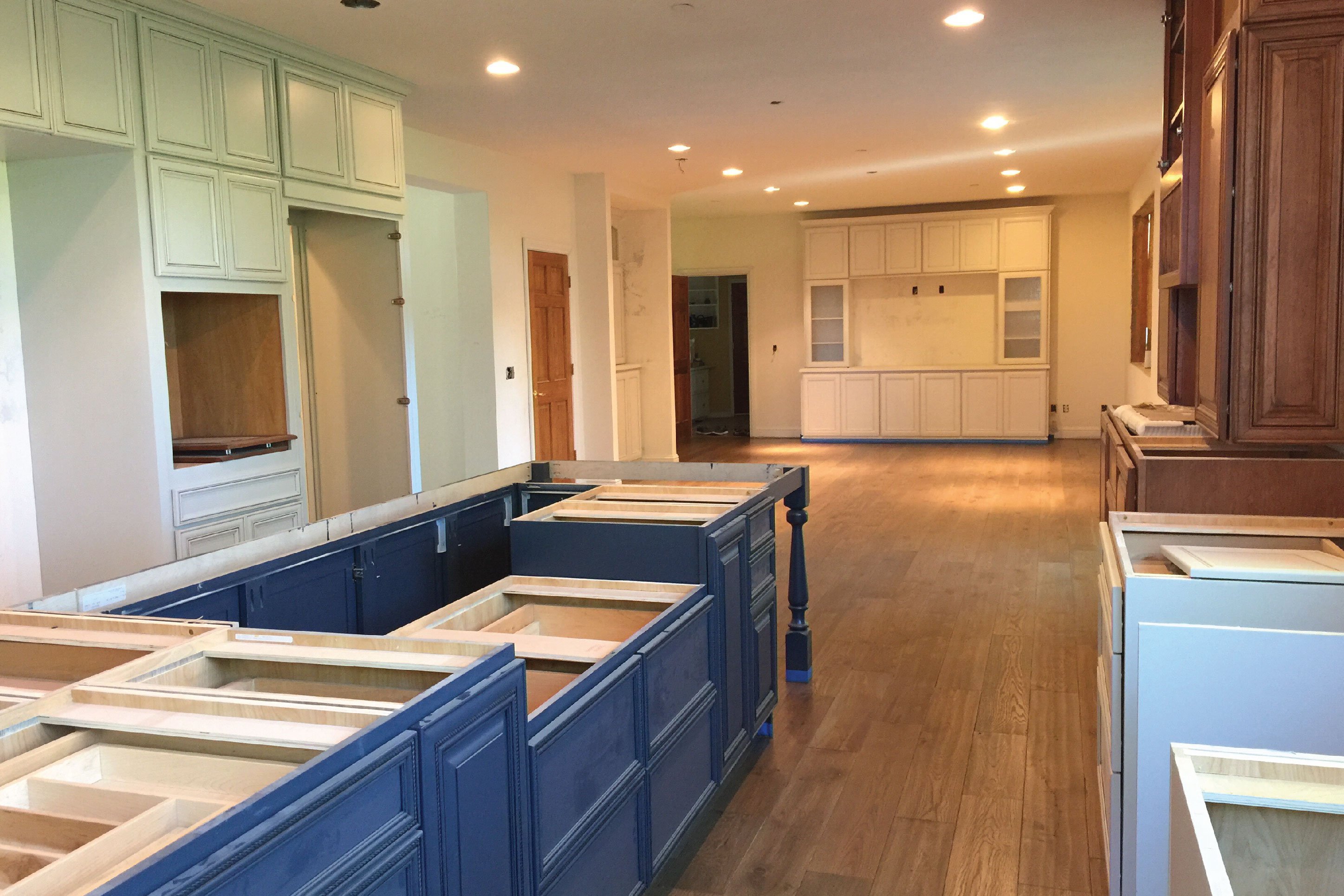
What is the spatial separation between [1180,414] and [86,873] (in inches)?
166

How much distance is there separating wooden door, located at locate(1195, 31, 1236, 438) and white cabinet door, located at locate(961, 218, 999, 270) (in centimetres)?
893

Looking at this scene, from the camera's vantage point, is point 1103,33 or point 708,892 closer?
point 708,892

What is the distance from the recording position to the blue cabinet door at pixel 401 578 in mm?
3203

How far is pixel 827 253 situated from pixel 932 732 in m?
9.44

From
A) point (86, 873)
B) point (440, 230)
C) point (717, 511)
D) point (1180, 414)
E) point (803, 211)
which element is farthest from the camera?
point (803, 211)

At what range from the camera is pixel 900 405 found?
1241 cm

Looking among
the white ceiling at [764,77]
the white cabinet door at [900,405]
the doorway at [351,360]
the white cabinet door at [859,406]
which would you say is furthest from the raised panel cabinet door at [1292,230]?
the white cabinet door at [859,406]

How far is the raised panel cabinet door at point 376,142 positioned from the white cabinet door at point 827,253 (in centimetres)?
749

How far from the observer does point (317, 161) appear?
195 inches

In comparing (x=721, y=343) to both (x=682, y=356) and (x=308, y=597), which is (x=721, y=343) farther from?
(x=308, y=597)

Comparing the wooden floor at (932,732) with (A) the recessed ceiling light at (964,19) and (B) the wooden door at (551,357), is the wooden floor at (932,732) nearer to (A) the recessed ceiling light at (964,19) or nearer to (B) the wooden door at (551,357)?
(B) the wooden door at (551,357)

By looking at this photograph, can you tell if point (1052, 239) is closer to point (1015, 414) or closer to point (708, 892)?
point (1015, 414)

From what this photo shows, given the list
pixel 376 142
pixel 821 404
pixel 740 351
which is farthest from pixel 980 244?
pixel 376 142

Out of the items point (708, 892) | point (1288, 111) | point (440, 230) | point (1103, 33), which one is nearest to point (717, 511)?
point (708, 892)
